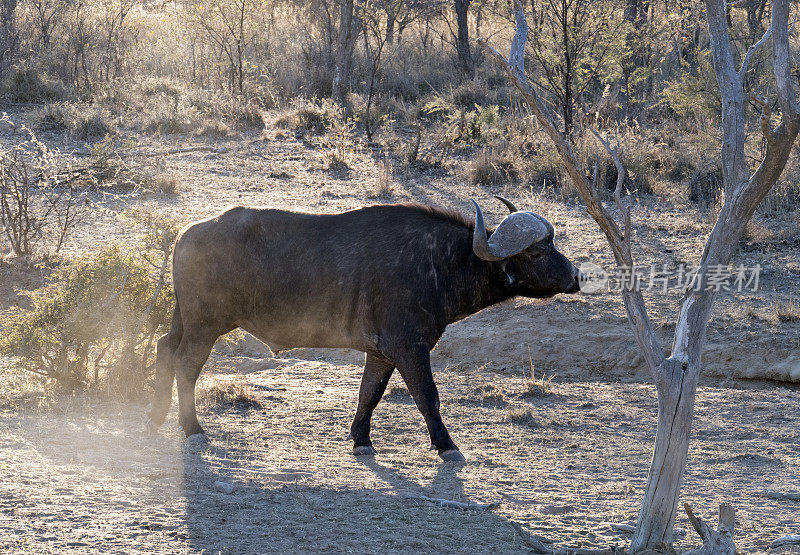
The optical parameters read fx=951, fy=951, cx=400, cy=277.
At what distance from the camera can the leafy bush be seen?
7.91 meters

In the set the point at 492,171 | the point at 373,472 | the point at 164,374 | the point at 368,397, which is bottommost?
the point at 373,472

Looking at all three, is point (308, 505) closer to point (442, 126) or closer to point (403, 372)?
point (403, 372)

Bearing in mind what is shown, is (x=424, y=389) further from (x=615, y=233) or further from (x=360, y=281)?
(x=615, y=233)

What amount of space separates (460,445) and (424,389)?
0.70 metres

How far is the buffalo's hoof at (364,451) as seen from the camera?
6848 millimetres

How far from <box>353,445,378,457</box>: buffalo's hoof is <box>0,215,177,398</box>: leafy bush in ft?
7.44

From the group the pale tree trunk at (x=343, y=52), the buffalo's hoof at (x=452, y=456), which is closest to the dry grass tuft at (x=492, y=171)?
the pale tree trunk at (x=343, y=52)

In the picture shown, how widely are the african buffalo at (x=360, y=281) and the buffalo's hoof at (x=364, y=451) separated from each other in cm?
1

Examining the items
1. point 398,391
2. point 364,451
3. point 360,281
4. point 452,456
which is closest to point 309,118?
point 398,391

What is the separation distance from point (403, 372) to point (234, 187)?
28.1ft

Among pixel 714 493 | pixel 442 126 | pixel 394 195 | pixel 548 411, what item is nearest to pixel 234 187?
pixel 394 195

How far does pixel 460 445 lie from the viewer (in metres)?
7.16

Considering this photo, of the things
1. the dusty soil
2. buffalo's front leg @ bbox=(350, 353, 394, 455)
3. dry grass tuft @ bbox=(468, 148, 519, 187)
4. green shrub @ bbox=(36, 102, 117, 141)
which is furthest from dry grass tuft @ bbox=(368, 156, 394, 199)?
buffalo's front leg @ bbox=(350, 353, 394, 455)

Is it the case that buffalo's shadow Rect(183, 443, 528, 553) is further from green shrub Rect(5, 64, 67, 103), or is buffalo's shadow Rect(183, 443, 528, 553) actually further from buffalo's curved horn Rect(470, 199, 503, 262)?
green shrub Rect(5, 64, 67, 103)
